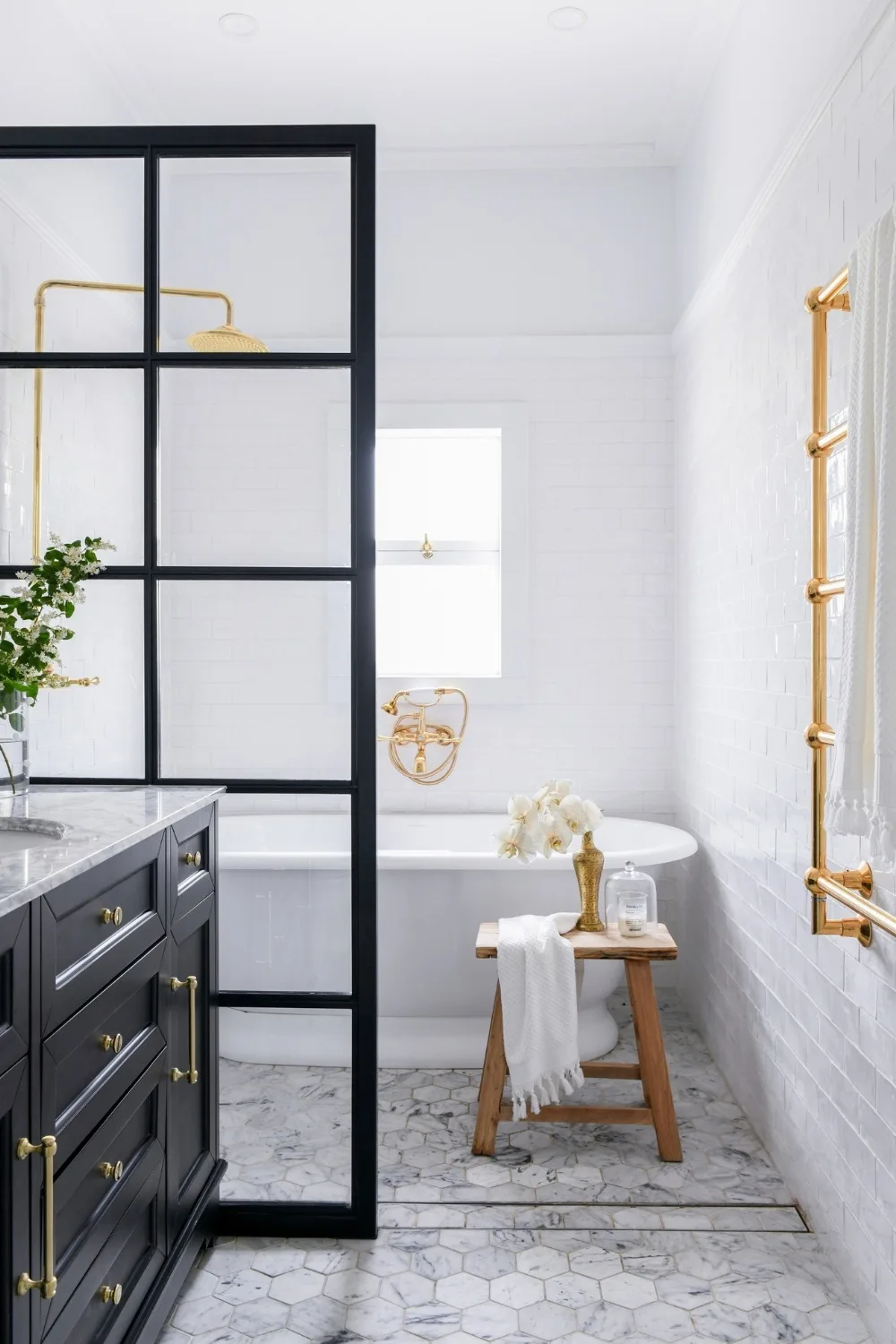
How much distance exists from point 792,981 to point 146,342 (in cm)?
205

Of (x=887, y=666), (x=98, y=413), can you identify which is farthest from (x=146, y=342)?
(x=887, y=666)

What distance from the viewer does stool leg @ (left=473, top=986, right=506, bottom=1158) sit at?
2594 mm

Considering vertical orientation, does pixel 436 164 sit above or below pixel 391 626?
above

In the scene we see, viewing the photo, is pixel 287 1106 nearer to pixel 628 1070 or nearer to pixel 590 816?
pixel 628 1070

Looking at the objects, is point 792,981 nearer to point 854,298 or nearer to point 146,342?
point 854,298

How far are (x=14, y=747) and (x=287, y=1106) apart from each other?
93 centimetres

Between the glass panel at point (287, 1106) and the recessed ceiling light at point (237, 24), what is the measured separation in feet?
Result: 9.17

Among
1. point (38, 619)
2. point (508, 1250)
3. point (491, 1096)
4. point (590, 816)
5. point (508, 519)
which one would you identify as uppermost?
point (508, 519)

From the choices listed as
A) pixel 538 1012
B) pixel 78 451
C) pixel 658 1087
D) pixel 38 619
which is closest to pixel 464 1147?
pixel 538 1012

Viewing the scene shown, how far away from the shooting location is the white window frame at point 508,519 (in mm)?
3977

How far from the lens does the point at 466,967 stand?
3.11m

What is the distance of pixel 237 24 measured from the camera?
10.1ft

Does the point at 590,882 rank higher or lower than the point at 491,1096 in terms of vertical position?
higher

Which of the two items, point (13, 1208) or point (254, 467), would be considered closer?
point (13, 1208)
